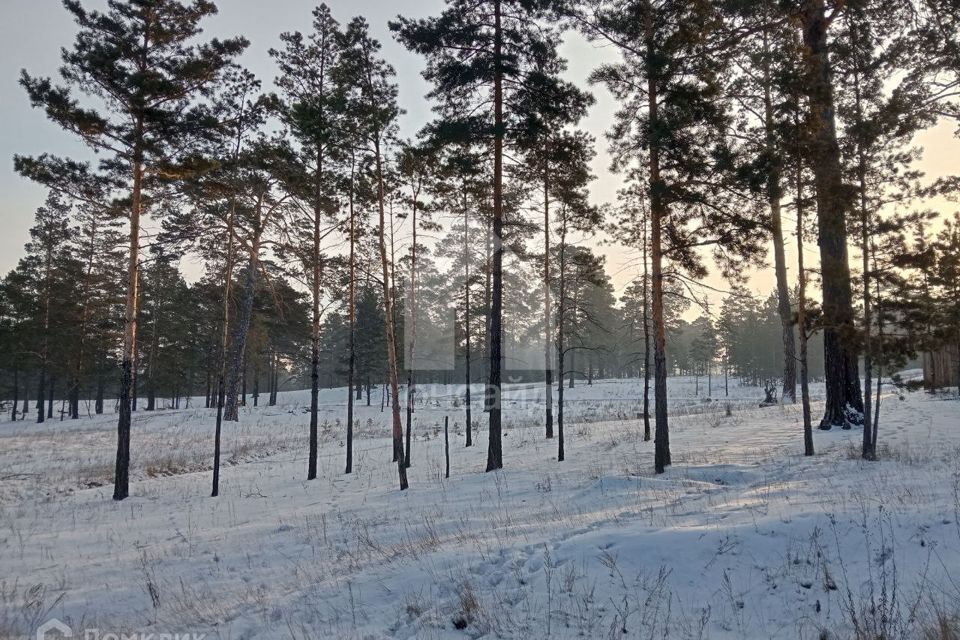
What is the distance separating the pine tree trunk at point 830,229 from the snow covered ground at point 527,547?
4.70 ft

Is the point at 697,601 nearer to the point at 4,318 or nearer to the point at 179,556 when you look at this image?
the point at 179,556

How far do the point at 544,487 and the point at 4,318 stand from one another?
46.8m

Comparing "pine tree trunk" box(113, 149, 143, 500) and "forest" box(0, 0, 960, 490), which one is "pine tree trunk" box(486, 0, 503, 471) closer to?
"forest" box(0, 0, 960, 490)

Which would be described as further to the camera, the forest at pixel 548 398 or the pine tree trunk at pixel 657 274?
the pine tree trunk at pixel 657 274

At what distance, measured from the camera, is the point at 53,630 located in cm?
555

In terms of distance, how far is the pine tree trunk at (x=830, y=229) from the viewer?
10.7 m

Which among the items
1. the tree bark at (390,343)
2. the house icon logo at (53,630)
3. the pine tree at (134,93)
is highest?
the pine tree at (134,93)

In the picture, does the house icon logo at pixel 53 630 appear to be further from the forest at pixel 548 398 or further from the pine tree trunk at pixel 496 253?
the pine tree trunk at pixel 496 253

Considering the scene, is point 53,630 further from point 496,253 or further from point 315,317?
point 496,253

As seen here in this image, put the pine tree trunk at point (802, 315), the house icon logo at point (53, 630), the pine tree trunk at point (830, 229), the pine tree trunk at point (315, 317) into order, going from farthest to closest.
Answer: the pine tree trunk at point (315, 317)
the pine tree trunk at point (802, 315)
the pine tree trunk at point (830, 229)
the house icon logo at point (53, 630)

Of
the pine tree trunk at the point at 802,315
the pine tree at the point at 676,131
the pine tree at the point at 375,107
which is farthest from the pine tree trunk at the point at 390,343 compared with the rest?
the pine tree trunk at the point at 802,315

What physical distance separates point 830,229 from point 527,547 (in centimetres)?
1029

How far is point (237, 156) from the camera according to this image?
1513 cm

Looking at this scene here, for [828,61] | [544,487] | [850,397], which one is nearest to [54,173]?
[544,487]
